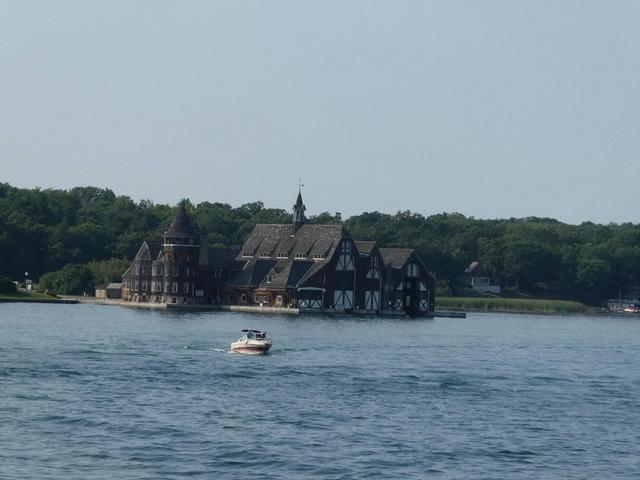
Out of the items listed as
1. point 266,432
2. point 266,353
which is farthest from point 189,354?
point 266,432

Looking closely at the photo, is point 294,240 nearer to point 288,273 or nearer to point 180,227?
point 288,273

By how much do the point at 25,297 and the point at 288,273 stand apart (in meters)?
26.6

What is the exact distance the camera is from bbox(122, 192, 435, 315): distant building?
135 m

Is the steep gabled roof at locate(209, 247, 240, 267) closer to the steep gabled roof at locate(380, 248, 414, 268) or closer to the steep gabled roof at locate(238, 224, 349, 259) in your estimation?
the steep gabled roof at locate(238, 224, 349, 259)

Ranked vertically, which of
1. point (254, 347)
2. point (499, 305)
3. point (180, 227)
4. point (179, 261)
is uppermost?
point (180, 227)

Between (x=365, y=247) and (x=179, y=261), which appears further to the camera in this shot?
(x=365, y=247)

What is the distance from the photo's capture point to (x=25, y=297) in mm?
137375

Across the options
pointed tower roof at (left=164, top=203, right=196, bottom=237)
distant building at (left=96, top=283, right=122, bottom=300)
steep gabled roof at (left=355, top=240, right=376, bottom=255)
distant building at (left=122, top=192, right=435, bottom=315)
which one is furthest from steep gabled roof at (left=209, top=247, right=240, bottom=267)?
steep gabled roof at (left=355, top=240, right=376, bottom=255)

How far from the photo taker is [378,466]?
40.6 meters

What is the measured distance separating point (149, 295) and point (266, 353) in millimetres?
68662

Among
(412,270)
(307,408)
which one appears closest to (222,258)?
(412,270)

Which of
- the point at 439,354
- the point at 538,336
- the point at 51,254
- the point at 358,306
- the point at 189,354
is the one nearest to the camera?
the point at 189,354

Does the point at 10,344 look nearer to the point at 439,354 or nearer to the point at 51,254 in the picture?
the point at 439,354

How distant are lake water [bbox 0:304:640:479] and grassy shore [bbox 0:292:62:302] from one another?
44122mm
